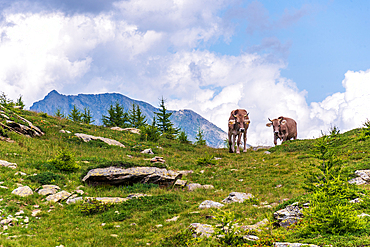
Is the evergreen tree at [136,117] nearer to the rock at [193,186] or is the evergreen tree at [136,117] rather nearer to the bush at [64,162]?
the bush at [64,162]

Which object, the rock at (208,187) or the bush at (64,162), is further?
the bush at (64,162)

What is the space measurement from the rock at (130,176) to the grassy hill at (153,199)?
1.82 ft

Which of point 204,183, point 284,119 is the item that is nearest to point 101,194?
point 204,183

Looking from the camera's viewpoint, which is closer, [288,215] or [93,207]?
[288,215]

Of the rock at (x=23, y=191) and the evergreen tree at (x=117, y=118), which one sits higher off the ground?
the evergreen tree at (x=117, y=118)

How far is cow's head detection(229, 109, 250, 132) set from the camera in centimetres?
2703

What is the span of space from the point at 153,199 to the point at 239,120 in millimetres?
17241

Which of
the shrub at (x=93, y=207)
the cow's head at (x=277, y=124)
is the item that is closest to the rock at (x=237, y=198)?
the shrub at (x=93, y=207)

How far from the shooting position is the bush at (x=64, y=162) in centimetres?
1577

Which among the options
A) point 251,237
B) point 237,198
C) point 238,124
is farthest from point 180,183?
point 238,124

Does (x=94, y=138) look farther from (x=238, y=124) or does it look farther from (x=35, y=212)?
(x=238, y=124)

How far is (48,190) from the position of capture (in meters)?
12.4

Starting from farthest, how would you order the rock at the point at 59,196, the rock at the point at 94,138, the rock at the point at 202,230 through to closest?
the rock at the point at 94,138 < the rock at the point at 59,196 < the rock at the point at 202,230

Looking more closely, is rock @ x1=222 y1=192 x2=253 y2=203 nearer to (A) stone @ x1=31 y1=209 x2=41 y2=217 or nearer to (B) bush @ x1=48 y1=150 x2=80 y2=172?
(A) stone @ x1=31 y1=209 x2=41 y2=217
